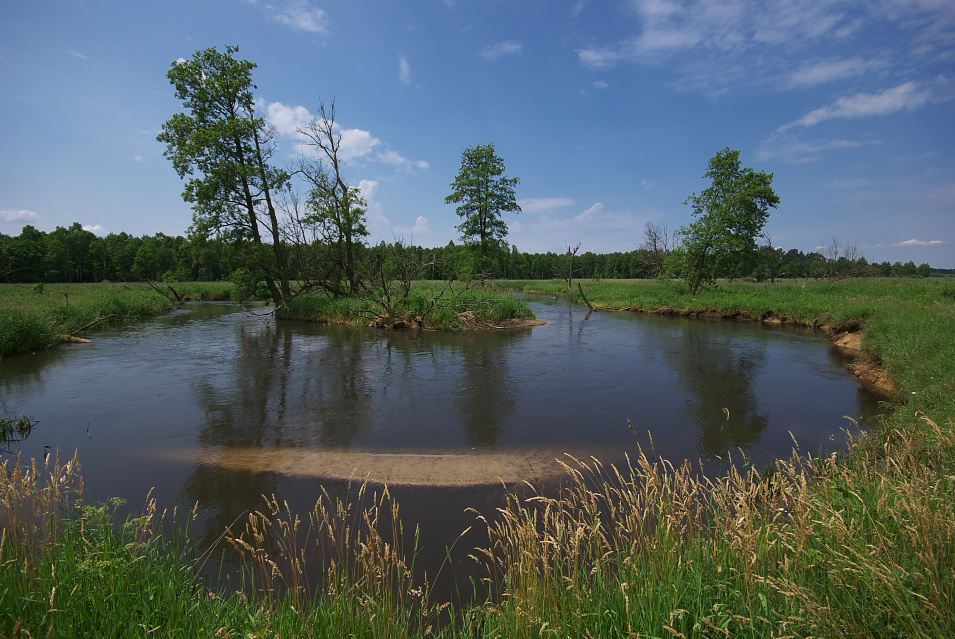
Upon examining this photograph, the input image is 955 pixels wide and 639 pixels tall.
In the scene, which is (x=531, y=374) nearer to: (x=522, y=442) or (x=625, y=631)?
(x=522, y=442)

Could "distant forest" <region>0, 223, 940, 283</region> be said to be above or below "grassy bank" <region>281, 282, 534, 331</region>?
above

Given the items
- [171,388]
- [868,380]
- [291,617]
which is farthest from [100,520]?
[868,380]

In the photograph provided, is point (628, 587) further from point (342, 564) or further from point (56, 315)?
point (56, 315)

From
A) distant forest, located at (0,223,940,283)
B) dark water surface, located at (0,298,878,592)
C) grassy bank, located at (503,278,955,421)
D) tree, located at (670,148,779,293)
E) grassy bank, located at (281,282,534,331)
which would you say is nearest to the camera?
dark water surface, located at (0,298,878,592)

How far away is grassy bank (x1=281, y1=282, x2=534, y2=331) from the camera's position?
20.3 meters

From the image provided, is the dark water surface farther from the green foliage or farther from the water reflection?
the green foliage

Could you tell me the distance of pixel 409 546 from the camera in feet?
14.0

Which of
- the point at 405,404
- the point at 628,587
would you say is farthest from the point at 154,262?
the point at 628,587

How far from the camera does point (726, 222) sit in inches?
1179

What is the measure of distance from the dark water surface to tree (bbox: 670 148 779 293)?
1589 cm

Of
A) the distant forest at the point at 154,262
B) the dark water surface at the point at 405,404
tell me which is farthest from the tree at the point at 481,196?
the dark water surface at the point at 405,404

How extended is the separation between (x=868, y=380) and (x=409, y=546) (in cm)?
1249

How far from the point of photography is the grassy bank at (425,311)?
20.3 m

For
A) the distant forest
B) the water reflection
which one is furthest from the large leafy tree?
the water reflection
